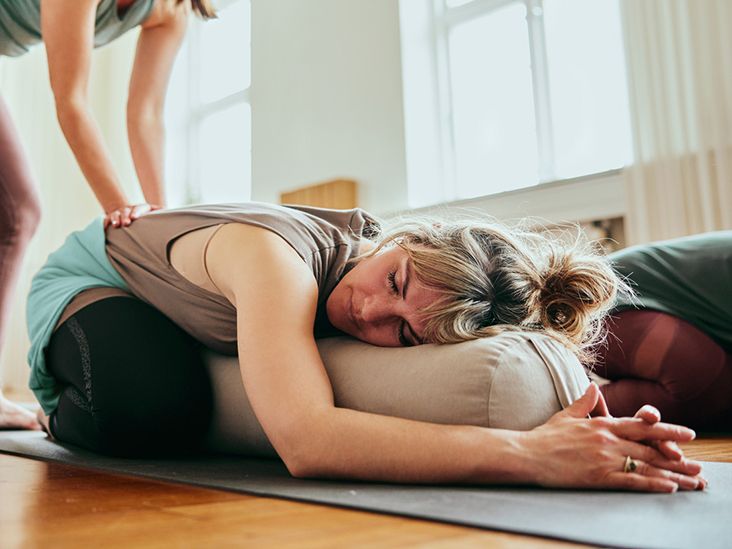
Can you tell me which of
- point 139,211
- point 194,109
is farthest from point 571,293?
point 194,109

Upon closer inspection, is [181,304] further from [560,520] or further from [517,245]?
[560,520]

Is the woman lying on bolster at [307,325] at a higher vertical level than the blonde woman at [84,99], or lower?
lower

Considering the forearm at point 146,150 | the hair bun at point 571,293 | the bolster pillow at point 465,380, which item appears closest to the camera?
the bolster pillow at point 465,380

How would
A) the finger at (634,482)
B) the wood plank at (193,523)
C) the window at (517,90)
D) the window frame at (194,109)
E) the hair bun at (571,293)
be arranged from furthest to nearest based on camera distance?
1. the window frame at (194,109)
2. the window at (517,90)
3. the hair bun at (571,293)
4. the finger at (634,482)
5. the wood plank at (193,523)

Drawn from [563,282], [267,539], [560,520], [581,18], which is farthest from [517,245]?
[581,18]

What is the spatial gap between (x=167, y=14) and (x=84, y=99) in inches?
15.5

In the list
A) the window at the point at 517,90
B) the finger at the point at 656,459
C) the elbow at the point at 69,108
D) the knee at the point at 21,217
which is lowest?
the finger at the point at 656,459

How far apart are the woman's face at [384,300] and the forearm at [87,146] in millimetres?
753

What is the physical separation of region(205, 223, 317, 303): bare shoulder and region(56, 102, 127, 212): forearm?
64 cm

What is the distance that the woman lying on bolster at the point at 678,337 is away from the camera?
5.85ft

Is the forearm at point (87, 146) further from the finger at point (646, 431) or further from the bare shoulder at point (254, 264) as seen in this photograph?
the finger at point (646, 431)

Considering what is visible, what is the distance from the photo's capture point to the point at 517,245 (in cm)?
127

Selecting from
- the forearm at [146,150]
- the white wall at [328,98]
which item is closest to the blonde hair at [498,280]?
the forearm at [146,150]

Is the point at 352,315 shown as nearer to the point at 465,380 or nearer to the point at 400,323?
the point at 400,323
